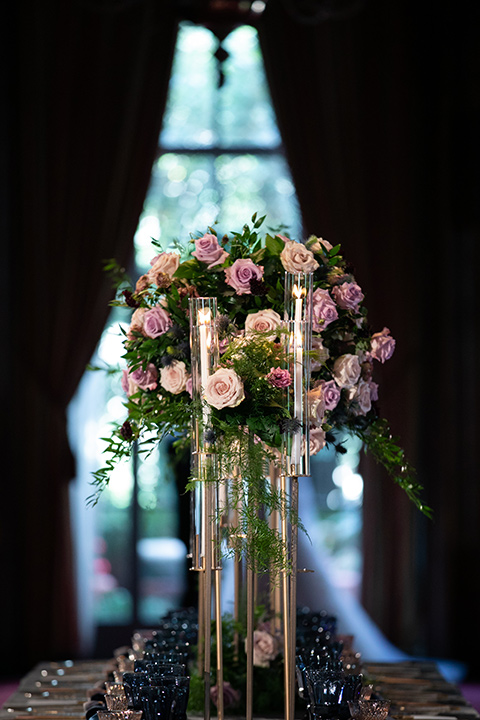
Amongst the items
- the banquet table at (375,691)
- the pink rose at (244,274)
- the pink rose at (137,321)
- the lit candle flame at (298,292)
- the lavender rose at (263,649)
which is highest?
the pink rose at (244,274)

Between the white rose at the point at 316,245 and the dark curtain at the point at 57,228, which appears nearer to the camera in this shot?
the white rose at the point at 316,245

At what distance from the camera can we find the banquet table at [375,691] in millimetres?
2371

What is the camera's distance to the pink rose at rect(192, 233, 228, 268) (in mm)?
2295

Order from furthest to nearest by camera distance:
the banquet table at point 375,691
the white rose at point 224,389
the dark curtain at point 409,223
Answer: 1. the dark curtain at point 409,223
2. the banquet table at point 375,691
3. the white rose at point 224,389

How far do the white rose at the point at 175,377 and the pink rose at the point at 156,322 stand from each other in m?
0.09

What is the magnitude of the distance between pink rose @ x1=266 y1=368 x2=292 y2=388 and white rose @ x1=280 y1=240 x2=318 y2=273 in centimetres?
35

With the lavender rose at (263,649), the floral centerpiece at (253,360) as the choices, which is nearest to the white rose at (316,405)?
the floral centerpiece at (253,360)

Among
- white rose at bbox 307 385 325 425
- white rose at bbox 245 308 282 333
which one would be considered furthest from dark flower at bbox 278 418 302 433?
white rose at bbox 245 308 282 333

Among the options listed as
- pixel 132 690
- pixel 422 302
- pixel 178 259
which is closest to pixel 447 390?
pixel 422 302

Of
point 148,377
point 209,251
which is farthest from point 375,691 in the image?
point 209,251

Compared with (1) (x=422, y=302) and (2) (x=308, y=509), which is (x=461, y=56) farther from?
(2) (x=308, y=509)

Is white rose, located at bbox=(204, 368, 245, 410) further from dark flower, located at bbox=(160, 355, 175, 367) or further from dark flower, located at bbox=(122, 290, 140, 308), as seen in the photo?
dark flower, located at bbox=(122, 290, 140, 308)

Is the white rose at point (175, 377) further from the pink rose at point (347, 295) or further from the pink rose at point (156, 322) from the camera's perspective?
the pink rose at point (347, 295)

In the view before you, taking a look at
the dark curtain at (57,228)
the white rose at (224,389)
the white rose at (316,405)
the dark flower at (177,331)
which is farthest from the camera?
the dark curtain at (57,228)
